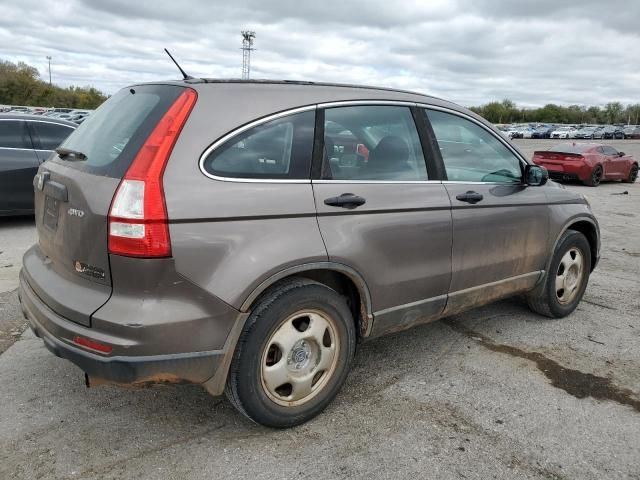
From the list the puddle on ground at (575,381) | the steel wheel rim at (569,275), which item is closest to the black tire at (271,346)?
the puddle on ground at (575,381)

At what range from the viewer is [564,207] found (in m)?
4.43

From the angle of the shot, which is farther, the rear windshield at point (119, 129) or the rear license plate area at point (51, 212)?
the rear license plate area at point (51, 212)

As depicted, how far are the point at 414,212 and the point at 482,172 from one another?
2.97ft

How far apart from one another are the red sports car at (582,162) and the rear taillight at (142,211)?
16175 millimetres

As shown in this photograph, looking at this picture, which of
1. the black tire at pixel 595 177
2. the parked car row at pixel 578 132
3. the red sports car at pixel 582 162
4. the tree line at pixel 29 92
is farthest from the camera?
the tree line at pixel 29 92

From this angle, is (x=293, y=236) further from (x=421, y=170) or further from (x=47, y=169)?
(x=47, y=169)

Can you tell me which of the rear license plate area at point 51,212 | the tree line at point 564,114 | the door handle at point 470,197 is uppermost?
the tree line at point 564,114

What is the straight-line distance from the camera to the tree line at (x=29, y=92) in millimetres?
84812

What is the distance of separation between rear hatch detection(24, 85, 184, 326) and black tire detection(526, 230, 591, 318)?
10.7ft

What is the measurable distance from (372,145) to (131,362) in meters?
1.81

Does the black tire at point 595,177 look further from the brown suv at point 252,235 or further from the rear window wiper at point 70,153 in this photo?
the rear window wiper at point 70,153

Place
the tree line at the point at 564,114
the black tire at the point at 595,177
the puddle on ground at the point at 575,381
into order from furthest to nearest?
the tree line at the point at 564,114
the black tire at the point at 595,177
the puddle on ground at the point at 575,381

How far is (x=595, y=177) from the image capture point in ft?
55.4

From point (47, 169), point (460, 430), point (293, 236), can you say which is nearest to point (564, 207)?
point (460, 430)
